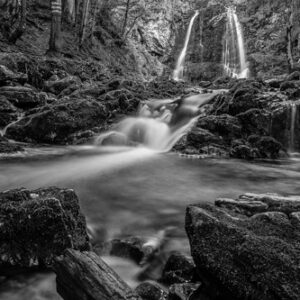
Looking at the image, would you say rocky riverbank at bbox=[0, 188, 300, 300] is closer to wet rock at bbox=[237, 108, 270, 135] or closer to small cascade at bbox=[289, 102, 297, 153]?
wet rock at bbox=[237, 108, 270, 135]

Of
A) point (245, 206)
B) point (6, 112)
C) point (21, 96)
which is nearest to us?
point (245, 206)

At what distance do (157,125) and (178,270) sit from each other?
9327 mm

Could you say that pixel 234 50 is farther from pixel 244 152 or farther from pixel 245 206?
pixel 245 206

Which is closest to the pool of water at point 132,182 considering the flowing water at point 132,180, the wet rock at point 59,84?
the flowing water at point 132,180

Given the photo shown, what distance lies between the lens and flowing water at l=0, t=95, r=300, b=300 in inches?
157

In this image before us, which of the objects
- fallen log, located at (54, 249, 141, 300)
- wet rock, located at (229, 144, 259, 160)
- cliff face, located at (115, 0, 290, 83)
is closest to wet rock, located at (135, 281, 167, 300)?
fallen log, located at (54, 249, 141, 300)

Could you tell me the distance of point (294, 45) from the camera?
25.8 m

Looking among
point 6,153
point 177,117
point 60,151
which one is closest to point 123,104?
point 177,117

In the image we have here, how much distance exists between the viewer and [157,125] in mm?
12125

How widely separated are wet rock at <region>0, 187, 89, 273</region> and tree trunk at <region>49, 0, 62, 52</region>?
16.1 m

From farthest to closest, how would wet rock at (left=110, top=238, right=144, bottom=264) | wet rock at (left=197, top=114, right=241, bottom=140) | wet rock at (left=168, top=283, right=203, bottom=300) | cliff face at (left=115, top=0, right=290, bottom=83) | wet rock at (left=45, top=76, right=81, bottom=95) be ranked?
cliff face at (left=115, top=0, right=290, bottom=83)
wet rock at (left=45, top=76, right=81, bottom=95)
wet rock at (left=197, top=114, right=241, bottom=140)
wet rock at (left=110, top=238, right=144, bottom=264)
wet rock at (left=168, top=283, right=203, bottom=300)

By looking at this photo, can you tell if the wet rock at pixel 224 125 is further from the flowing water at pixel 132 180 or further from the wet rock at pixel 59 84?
the wet rock at pixel 59 84

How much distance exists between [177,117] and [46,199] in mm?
9958

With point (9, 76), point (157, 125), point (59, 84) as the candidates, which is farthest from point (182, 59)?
point (9, 76)
